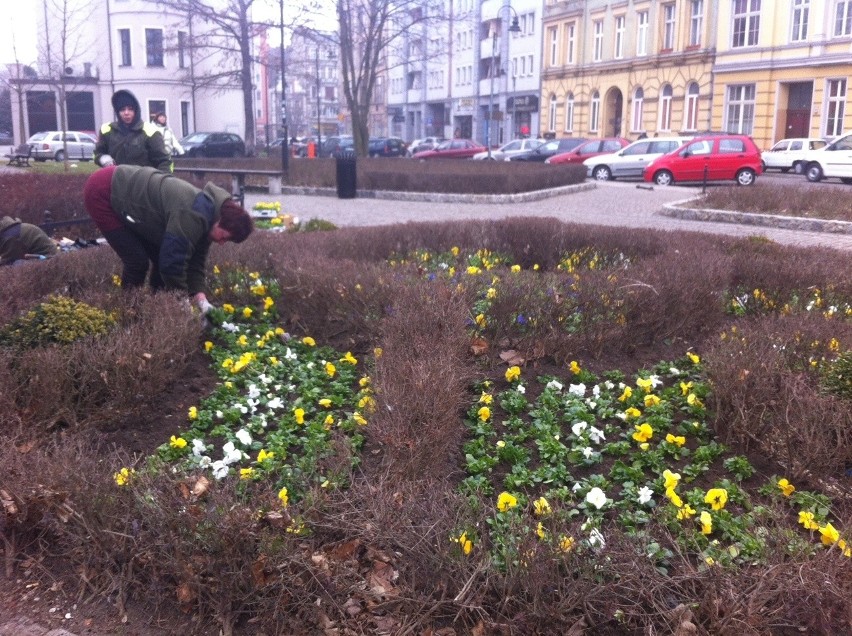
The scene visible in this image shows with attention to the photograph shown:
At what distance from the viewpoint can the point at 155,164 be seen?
27.9 feet

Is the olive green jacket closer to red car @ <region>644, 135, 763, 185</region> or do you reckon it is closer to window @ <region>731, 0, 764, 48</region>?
red car @ <region>644, 135, 763, 185</region>

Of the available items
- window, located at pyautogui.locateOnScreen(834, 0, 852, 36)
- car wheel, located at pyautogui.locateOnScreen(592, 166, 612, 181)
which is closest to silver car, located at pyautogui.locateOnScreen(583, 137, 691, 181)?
car wheel, located at pyautogui.locateOnScreen(592, 166, 612, 181)

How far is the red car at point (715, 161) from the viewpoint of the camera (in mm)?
26547

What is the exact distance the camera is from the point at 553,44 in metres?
56.0

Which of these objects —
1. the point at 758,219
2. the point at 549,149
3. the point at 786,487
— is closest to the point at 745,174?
the point at 549,149

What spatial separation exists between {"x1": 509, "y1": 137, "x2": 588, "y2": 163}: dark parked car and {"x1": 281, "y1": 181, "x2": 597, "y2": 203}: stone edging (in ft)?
46.1

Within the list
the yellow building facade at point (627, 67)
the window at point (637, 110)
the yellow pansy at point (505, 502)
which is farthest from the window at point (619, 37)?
the yellow pansy at point (505, 502)

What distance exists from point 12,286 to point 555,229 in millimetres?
5005

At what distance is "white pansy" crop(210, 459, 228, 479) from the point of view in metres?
3.97

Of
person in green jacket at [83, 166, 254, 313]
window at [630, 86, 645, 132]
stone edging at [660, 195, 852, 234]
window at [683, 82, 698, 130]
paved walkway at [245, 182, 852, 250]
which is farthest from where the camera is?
window at [630, 86, 645, 132]

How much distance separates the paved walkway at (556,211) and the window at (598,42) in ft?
101

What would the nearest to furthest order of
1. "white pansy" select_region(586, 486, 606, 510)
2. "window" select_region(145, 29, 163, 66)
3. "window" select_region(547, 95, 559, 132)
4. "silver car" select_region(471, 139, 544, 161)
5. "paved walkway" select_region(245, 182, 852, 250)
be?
1. "white pansy" select_region(586, 486, 606, 510)
2. "paved walkway" select_region(245, 182, 852, 250)
3. "silver car" select_region(471, 139, 544, 161)
4. "window" select_region(145, 29, 163, 66)
5. "window" select_region(547, 95, 559, 132)

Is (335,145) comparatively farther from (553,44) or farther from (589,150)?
(553,44)

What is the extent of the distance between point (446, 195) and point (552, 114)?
38533 millimetres
